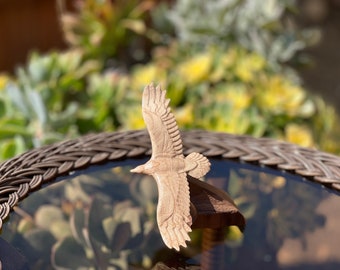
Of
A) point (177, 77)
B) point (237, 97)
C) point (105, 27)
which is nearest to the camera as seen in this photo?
point (237, 97)

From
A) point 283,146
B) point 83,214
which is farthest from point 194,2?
point 83,214

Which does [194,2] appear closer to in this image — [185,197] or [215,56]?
[215,56]

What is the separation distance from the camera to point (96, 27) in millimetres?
1981

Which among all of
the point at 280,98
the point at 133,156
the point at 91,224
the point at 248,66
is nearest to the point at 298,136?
the point at 280,98

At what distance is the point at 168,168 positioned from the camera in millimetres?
761

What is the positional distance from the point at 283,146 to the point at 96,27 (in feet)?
3.84

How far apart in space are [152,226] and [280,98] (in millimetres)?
949

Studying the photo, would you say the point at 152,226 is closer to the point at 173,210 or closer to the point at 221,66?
the point at 173,210

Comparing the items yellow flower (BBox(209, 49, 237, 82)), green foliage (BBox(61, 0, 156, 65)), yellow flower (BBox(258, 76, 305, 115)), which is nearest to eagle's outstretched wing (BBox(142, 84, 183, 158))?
yellow flower (BBox(258, 76, 305, 115))

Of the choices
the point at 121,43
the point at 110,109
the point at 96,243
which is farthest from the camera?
the point at 121,43

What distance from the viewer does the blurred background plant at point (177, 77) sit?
151cm

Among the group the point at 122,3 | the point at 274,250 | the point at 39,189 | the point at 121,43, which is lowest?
the point at 274,250

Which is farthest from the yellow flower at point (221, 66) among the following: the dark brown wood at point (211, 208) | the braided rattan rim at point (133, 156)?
the dark brown wood at point (211, 208)

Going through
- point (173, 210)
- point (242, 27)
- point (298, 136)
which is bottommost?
point (298, 136)
